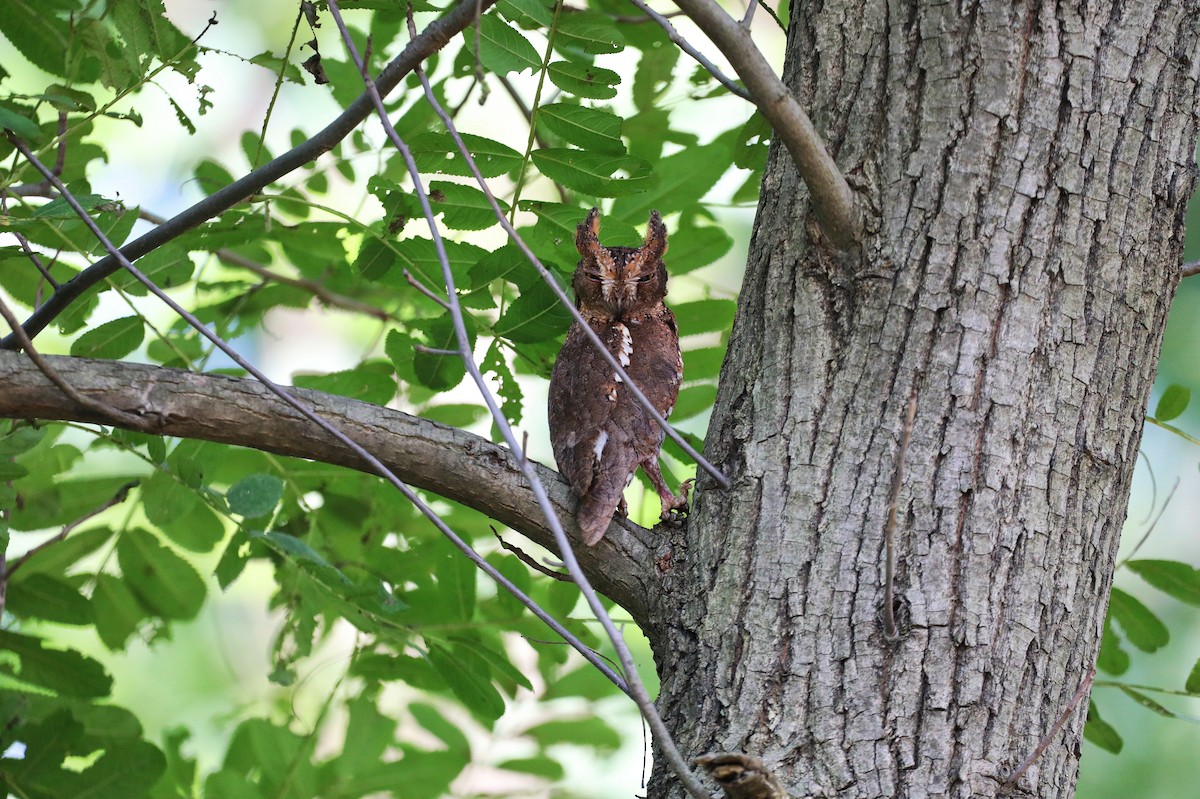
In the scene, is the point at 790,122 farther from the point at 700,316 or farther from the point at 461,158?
the point at 700,316

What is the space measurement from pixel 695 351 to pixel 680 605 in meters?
1.37

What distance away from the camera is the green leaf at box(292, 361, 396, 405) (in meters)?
3.14

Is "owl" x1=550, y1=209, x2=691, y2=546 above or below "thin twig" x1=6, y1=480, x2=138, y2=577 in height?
above

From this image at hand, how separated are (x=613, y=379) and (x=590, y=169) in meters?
0.55

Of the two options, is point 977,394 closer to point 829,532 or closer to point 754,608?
point 829,532

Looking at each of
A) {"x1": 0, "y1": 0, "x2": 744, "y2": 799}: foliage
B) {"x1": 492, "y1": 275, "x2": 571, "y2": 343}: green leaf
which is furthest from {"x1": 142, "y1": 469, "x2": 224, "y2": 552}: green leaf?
{"x1": 492, "y1": 275, "x2": 571, "y2": 343}: green leaf

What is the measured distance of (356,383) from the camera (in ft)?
10.4

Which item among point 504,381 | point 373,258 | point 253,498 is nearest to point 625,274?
point 504,381

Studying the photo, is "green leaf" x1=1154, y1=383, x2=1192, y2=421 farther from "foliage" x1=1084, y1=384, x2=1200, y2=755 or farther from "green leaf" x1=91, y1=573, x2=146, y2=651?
"green leaf" x1=91, y1=573, x2=146, y2=651

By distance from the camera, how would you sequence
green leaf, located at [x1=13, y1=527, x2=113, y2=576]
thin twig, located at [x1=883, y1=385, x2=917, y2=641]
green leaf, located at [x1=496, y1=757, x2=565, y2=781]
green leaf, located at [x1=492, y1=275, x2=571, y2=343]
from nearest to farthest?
1. thin twig, located at [x1=883, y1=385, x2=917, y2=641]
2. green leaf, located at [x1=492, y1=275, x2=571, y2=343]
3. green leaf, located at [x1=13, y1=527, x2=113, y2=576]
4. green leaf, located at [x1=496, y1=757, x2=565, y2=781]

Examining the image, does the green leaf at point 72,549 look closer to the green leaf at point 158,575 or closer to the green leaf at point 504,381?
the green leaf at point 158,575

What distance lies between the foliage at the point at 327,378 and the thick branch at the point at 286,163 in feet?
0.48

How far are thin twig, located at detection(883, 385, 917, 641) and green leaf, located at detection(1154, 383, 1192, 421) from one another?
122 cm

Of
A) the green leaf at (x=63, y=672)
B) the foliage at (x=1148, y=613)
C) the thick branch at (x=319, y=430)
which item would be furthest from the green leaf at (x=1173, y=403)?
the green leaf at (x=63, y=672)
